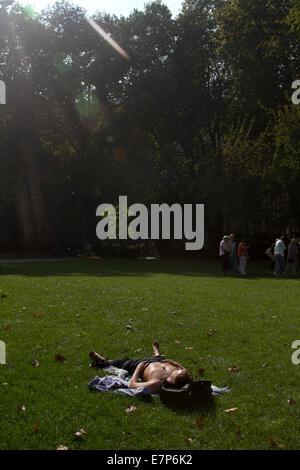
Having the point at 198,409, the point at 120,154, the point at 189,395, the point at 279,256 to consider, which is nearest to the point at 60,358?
the point at 189,395

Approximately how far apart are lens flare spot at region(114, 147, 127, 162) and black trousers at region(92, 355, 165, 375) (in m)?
32.3

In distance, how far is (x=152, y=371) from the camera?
6.33m

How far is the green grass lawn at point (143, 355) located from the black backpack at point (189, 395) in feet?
0.49

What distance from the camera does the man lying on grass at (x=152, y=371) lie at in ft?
18.8

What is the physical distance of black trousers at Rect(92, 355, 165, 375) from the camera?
6.84 m

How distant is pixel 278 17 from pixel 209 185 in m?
11.2

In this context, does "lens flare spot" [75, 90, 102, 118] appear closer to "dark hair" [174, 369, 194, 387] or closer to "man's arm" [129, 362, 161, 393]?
"man's arm" [129, 362, 161, 393]

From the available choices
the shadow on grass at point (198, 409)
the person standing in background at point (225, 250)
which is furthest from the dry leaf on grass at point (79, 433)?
the person standing in background at point (225, 250)

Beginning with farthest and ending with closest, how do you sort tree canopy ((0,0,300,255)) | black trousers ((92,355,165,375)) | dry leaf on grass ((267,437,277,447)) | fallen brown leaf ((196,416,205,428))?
1. tree canopy ((0,0,300,255))
2. black trousers ((92,355,165,375))
3. fallen brown leaf ((196,416,205,428))
4. dry leaf on grass ((267,437,277,447))

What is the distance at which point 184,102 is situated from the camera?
3647cm

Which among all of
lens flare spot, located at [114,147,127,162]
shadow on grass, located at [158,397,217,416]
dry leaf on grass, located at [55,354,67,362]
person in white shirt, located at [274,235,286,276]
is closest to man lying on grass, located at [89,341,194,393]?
shadow on grass, located at [158,397,217,416]

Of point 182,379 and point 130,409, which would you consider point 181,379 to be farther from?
point 130,409

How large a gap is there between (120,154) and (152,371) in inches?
1330

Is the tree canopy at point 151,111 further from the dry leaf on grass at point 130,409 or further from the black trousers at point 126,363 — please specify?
the dry leaf on grass at point 130,409
